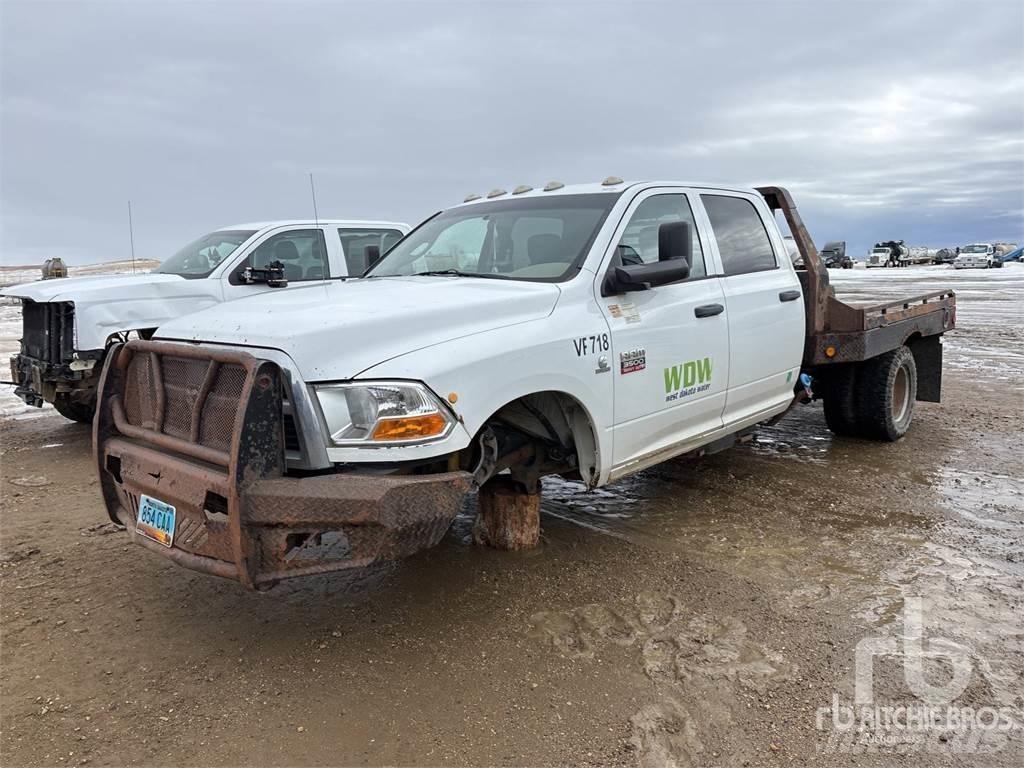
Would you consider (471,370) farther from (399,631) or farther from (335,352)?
(399,631)

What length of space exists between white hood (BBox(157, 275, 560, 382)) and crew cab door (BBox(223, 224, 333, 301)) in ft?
13.4

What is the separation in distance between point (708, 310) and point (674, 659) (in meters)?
2.11

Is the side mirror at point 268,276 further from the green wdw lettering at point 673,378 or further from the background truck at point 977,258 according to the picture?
the background truck at point 977,258

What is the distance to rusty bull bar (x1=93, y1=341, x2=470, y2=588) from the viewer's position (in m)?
2.91

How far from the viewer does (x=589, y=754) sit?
9.05 feet

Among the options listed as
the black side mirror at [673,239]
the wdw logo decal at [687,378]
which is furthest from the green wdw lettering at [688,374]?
the black side mirror at [673,239]

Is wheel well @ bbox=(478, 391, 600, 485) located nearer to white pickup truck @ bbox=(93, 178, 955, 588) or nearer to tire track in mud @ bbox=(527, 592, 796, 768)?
white pickup truck @ bbox=(93, 178, 955, 588)

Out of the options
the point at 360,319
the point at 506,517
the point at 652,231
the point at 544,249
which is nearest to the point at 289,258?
the point at 544,249

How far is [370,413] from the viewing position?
3.02 m

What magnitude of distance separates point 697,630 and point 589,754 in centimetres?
102

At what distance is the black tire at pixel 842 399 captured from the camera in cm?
681

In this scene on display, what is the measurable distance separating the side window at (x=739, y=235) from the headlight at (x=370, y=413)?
279cm

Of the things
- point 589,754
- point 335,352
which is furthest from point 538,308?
point 589,754

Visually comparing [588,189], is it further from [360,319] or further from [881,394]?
[881,394]
